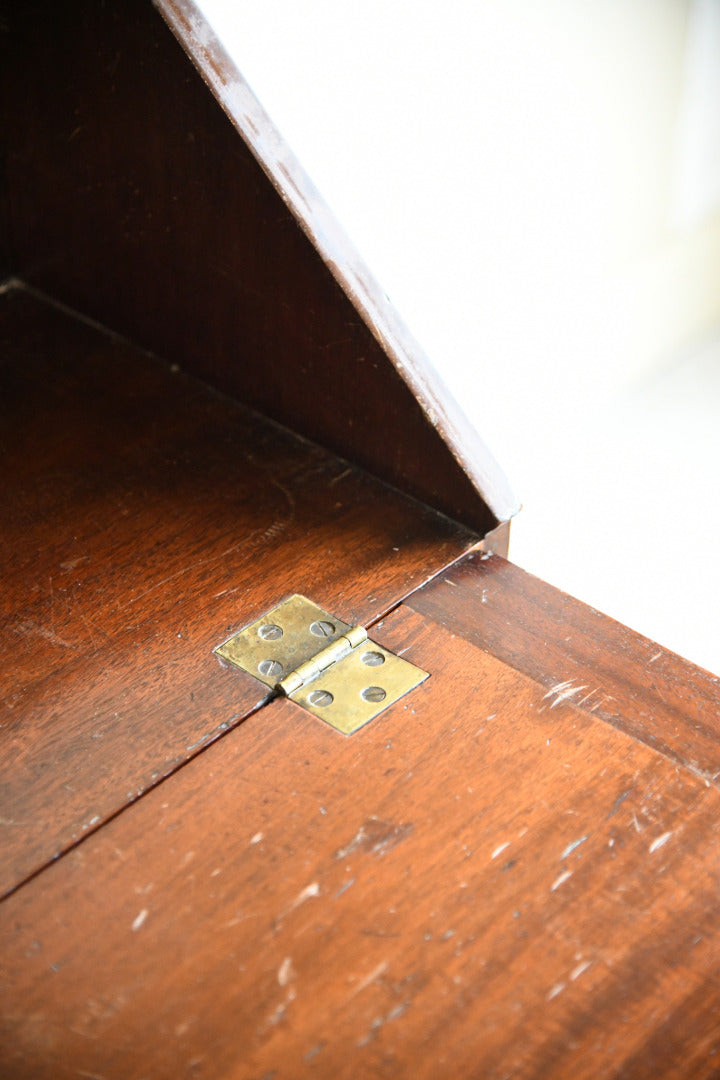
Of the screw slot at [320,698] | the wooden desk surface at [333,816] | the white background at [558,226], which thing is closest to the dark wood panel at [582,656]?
the wooden desk surface at [333,816]

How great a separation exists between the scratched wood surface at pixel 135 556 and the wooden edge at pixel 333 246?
0.22ft

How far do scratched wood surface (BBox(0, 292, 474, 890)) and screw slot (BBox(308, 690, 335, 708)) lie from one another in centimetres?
4

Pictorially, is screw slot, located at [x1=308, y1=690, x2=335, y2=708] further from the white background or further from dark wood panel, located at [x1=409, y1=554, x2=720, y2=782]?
the white background

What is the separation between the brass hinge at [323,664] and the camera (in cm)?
76

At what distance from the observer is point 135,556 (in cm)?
90

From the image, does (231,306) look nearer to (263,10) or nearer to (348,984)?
(263,10)

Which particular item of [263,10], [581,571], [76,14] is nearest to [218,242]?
[76,14]

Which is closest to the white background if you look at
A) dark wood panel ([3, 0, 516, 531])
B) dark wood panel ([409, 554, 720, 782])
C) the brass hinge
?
dark wood panel ([3, 0, 516, 531])

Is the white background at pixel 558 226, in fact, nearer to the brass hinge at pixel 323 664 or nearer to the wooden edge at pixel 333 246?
the wooden edge at pixel 333 246

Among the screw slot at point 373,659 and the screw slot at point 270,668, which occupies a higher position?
the screw slot at point 270,668

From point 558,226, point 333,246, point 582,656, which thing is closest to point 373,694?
point 582,656

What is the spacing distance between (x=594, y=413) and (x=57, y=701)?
44.4 inches

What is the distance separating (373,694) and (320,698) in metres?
0.04

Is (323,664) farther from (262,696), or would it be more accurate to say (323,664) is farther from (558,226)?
(558,226)
